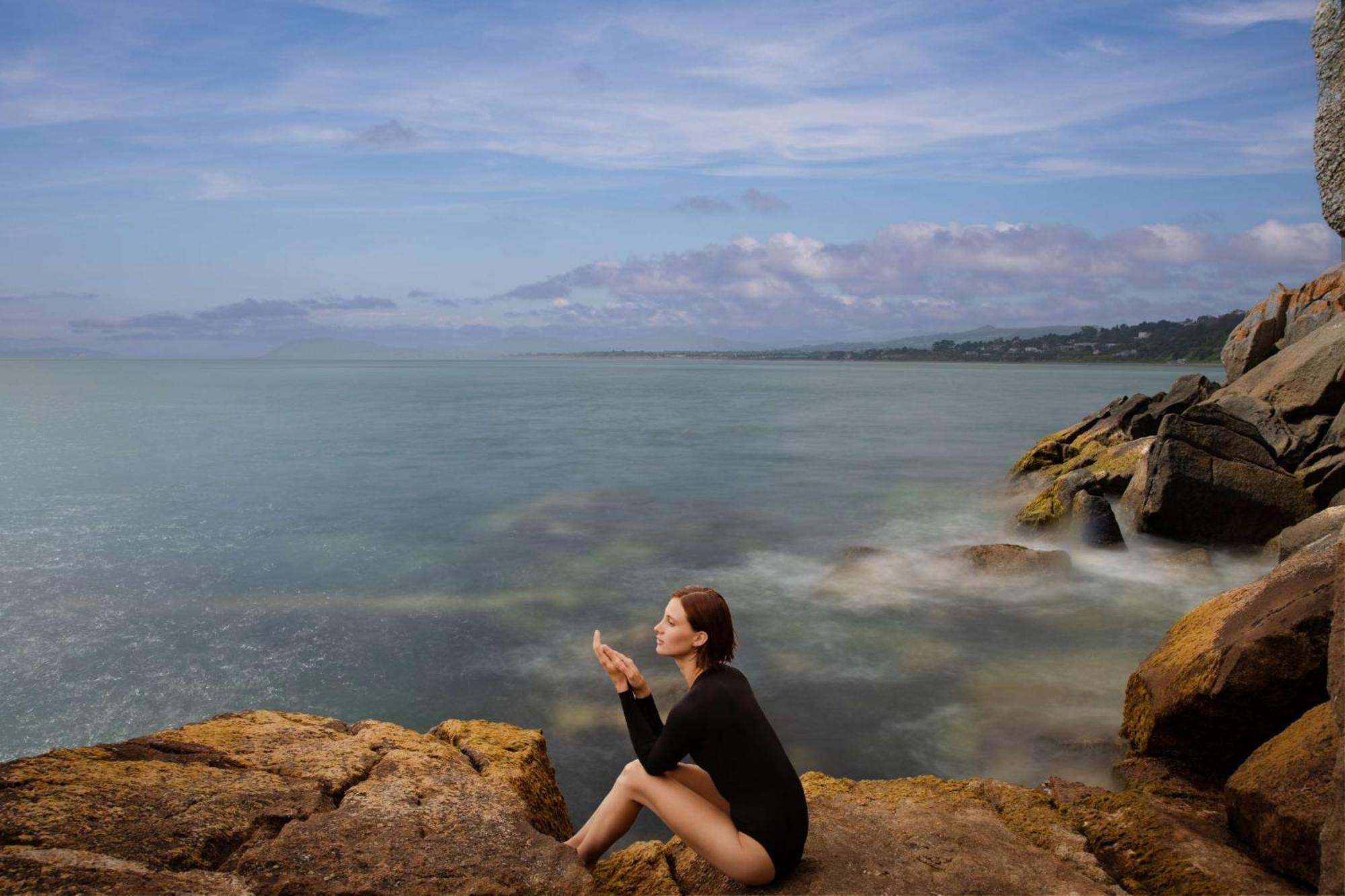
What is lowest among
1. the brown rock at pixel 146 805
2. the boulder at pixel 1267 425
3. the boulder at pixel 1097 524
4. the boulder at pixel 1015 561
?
the boulder at pixel 1015 561

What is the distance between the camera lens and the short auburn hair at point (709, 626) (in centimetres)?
455

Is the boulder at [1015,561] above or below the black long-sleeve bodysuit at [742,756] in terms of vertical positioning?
below

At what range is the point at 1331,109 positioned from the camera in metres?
5.80

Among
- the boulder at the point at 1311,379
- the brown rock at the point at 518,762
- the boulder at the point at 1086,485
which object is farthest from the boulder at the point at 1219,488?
the brown rock at the point at 518,762

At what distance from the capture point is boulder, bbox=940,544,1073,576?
15.2 m

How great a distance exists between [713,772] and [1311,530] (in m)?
9.96

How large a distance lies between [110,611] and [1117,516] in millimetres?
19127

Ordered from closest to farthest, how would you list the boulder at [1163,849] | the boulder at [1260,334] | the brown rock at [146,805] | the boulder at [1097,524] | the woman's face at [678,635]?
the brown rock at [146,805]
the woman's face at [678,635]
the boulder at [1163,849]
the boulder at [1097,524]
the boulder at [1260,334]

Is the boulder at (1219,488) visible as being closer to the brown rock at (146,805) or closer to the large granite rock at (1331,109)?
the large granite rock at (1331,109)

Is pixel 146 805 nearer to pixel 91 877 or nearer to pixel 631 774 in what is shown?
pixel 91 877

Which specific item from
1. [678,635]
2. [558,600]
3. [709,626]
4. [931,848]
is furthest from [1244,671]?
[558,600]

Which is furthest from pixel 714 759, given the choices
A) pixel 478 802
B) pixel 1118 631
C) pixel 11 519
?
pixel 11 519

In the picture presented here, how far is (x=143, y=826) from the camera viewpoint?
14.2 ft

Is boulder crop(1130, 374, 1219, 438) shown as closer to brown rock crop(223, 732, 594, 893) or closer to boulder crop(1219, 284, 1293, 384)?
boulder crop(1219, 284, 1293, 384)
